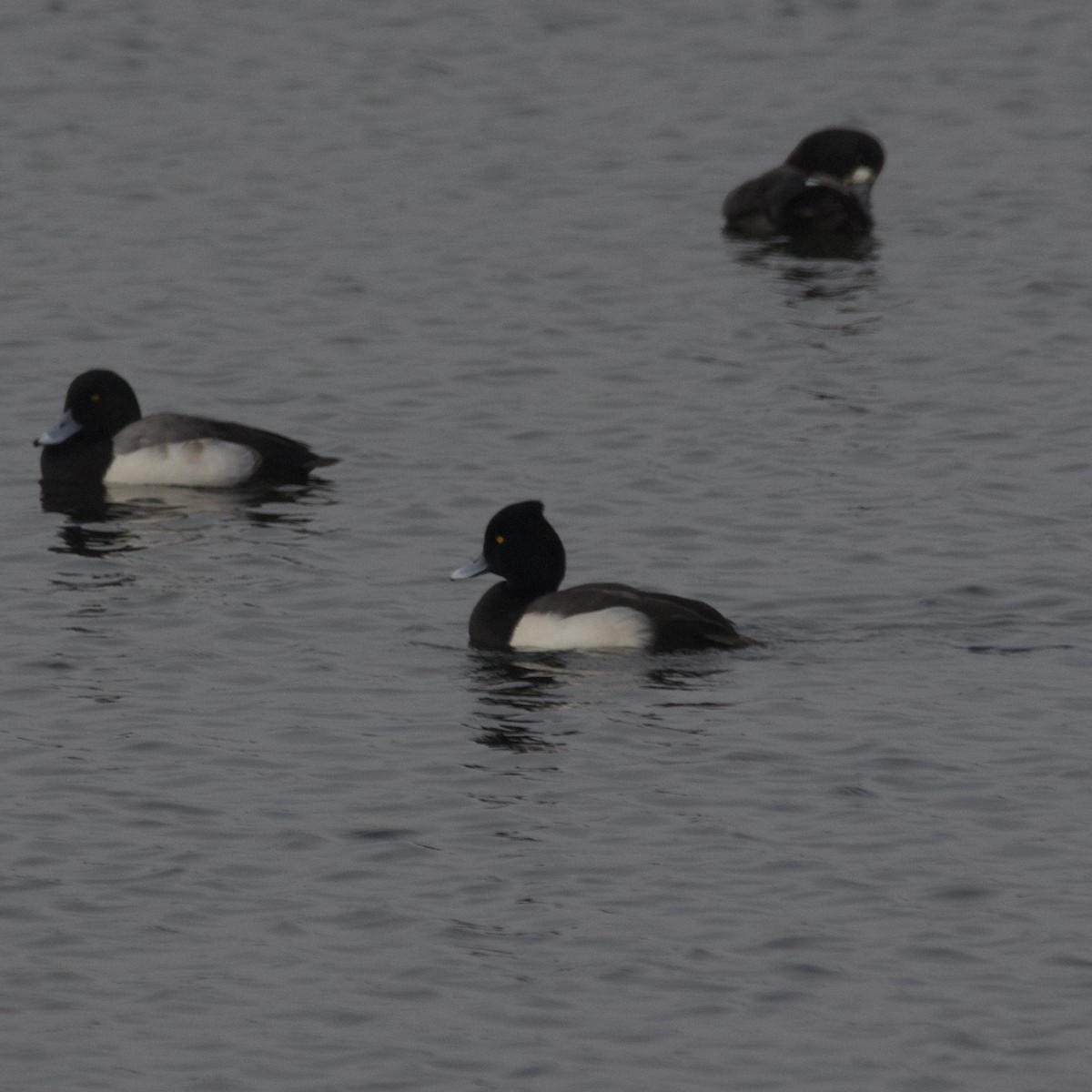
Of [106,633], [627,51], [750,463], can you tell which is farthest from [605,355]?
[627,51]

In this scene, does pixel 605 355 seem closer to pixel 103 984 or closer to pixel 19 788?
pixel 19 788

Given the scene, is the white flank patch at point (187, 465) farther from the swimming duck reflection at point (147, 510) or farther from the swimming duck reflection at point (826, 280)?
the swimming duck reflection at point (826, 280)

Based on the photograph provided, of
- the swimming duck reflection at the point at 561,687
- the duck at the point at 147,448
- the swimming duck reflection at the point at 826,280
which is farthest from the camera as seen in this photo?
the swimming duck reflection at the point at 826,280

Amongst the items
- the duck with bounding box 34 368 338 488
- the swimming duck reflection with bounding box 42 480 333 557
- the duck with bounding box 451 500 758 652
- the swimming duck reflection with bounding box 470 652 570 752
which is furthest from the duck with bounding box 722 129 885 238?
the swimming duck reflection with bounding box 470 652 570 752

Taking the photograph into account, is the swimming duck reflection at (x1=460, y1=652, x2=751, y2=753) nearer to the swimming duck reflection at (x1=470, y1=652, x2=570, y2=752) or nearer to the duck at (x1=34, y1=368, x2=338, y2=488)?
the swimming duck reflection at (x1=470, y1=652, x2=570, y2=752)

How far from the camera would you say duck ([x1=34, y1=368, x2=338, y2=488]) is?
18.1m

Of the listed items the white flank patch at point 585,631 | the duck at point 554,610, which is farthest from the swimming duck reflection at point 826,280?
the white flank patch at point 585,631

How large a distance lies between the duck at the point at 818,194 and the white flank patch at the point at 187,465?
8.59m

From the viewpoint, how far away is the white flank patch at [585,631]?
→ 14195 mm

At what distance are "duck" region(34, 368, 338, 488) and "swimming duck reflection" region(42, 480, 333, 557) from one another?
3.5 inches

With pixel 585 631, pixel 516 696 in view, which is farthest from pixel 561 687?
pixel 585 631

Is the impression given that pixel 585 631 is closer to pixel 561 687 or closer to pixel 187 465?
pixel 561 687

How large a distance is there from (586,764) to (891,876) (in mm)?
1946

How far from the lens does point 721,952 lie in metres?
10.3
